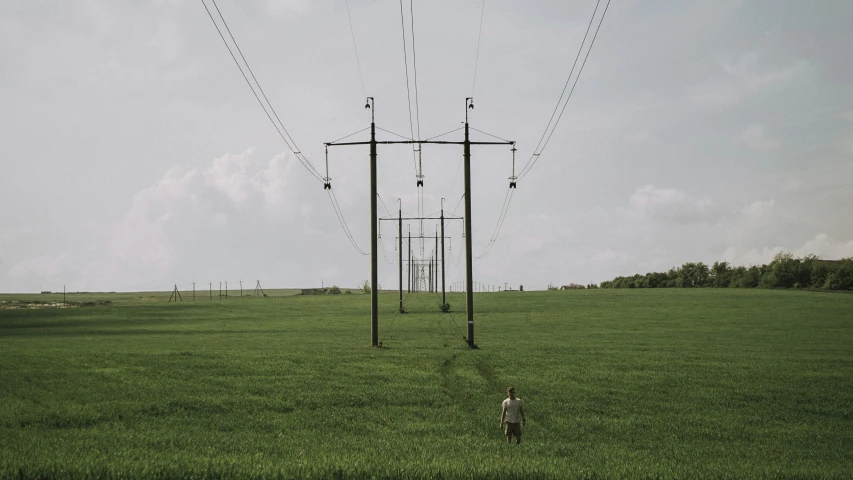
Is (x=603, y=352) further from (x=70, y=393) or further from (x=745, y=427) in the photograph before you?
(x=70, y=393)

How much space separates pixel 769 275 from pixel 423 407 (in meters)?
154

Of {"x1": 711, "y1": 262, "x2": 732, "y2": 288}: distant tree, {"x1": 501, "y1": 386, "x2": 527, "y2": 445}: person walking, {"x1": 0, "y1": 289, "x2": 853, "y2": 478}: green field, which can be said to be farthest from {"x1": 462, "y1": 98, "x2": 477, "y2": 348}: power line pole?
{"x1": 711, "y1": 262, "x2": 732, "y2": 288}: distant tree

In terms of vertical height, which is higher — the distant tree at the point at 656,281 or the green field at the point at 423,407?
the distant tree at the point at 656,281

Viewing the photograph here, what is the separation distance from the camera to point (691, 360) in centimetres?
3753

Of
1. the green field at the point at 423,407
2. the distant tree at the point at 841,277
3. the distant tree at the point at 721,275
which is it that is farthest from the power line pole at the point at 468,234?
the distant tree at the point at 721,275

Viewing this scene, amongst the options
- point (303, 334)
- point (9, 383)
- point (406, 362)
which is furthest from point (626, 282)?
point (9, 383)

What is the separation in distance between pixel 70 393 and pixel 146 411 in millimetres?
4870

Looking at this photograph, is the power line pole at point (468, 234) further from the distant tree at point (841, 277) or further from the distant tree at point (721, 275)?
the distant tree at point (721, 275)

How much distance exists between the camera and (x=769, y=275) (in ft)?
506

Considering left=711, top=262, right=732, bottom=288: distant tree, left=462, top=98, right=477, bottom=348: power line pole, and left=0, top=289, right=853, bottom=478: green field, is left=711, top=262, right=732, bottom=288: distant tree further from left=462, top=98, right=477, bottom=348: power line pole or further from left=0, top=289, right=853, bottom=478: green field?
left=462, top=98, right=477, bottom=348: power line pole

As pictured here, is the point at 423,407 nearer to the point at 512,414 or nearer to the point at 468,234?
the point at 512,414

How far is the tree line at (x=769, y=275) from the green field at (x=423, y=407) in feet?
336

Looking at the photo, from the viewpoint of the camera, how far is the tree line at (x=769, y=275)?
458ft

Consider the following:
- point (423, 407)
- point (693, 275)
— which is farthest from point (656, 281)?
point (423, 407)
